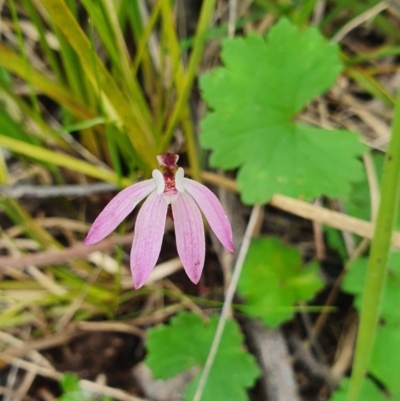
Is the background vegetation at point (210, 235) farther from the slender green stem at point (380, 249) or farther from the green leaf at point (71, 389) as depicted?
the slender green stem at point (380, 249)

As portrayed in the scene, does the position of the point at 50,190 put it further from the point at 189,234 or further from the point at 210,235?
the point at 189,234

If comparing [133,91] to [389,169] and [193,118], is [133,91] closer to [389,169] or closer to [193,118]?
[193,118]

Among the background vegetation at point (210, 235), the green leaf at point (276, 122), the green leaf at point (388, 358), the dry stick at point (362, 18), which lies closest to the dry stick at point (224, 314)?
the background vegetation at point (210, 235)

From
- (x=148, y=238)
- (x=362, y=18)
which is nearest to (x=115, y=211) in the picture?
(x=148, y=238)

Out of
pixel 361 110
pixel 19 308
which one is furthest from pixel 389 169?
pixel 19 308

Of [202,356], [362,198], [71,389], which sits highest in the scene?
[362,198]
